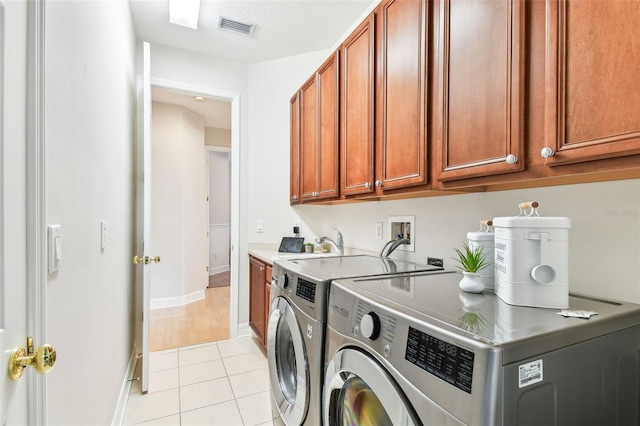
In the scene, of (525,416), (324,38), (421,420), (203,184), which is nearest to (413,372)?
(421,420)

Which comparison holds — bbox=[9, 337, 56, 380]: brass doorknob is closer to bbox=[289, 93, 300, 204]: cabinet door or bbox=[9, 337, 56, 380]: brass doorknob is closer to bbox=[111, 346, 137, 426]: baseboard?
bbox=[111, 346, 137, 426]: baseboard

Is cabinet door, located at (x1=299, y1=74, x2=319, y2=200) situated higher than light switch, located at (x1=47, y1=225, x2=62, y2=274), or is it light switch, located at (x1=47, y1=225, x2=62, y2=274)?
cabinet door, located at (x1=299, y1=74, x2=319, y2=200)

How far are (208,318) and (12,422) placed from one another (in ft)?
10.2

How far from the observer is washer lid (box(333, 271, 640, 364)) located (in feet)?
1.98

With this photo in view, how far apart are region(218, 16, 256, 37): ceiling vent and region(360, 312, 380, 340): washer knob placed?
2.46 m

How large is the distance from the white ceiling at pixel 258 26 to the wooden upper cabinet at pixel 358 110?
569 mm

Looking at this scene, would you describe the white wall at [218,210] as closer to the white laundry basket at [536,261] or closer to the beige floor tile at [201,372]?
the beige floor tile at [201,372]

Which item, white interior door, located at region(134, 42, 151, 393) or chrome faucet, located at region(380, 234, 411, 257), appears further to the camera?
white interior door, located at region(134, 42, 151, 393)

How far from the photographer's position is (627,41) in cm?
67

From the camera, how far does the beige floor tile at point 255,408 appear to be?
1761 millimetres

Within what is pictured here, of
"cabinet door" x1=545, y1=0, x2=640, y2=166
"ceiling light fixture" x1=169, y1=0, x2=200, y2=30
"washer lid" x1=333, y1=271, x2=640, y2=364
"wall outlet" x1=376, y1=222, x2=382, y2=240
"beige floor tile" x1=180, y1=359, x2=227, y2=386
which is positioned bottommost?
"beige floor tile" x1=180, y1=359, x2=227, y2=386

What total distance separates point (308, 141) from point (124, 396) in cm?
217

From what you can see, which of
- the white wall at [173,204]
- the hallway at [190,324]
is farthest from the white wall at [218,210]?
the hallway at [190,324]

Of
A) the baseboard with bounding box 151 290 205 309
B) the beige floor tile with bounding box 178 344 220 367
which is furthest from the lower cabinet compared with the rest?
the baseboard with bounding box 151 290 205 309
